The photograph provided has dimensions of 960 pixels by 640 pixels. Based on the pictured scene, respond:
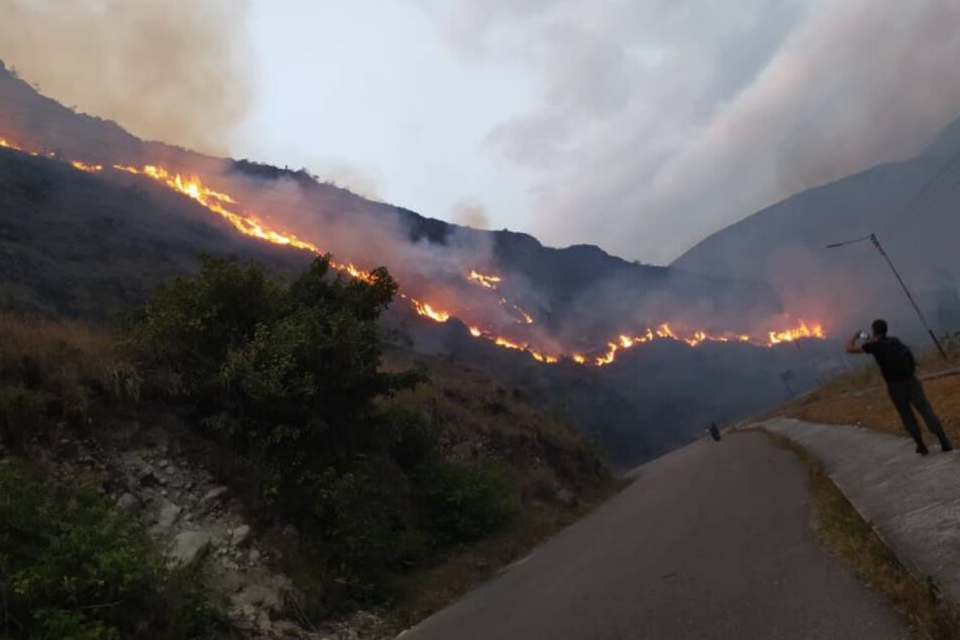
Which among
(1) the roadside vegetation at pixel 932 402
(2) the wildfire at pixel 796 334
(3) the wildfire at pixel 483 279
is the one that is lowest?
(2) the wildfire at pixel 796 334

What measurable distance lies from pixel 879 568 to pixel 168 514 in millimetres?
9276

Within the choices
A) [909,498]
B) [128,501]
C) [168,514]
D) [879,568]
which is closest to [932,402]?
[909,498]

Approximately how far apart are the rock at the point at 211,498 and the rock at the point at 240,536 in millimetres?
633

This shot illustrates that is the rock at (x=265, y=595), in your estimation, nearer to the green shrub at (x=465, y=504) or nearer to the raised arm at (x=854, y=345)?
the green shrub at (x=465, y=504)

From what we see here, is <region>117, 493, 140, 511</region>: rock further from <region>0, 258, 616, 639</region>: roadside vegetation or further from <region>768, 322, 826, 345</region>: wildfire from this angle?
<region>768, 322, 826, 345</region>: wildfire

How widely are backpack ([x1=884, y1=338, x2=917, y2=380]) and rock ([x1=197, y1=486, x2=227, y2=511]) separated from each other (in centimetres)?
1024

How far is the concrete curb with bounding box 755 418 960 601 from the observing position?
16.9 ft

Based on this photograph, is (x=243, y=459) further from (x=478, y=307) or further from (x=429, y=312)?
(x=478, y=307)

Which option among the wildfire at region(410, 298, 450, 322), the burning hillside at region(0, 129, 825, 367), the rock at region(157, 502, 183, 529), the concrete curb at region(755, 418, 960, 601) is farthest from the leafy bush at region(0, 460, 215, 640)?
the wildfire at region(410, 298, 450, 322)

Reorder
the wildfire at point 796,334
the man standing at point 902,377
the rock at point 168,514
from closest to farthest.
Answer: the man standing at point 902,377 < the rock at point 168,514 < the wildfire at point 796,334

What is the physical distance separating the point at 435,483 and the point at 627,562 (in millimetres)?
7526

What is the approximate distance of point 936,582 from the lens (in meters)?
4.68

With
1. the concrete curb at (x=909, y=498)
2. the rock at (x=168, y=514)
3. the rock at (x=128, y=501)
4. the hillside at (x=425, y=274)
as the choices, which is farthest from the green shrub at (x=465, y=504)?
the hillside at (x=425, y=274)

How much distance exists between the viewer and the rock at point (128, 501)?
30.8ft
